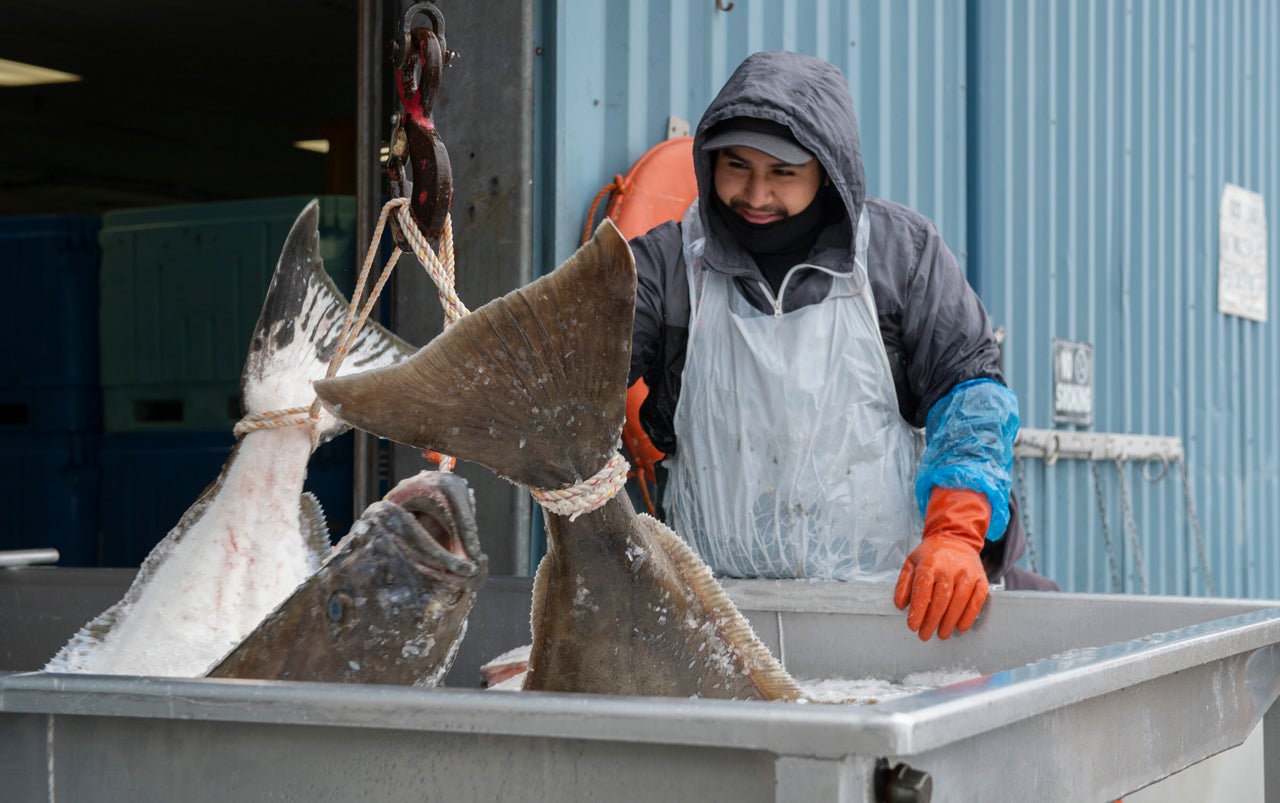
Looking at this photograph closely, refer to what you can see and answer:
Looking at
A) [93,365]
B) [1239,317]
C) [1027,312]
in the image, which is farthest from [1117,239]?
[93,365]

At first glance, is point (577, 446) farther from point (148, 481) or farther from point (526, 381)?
point (148, 481)

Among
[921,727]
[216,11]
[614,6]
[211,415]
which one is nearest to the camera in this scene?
[921,727]

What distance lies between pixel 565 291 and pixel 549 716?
57 cm

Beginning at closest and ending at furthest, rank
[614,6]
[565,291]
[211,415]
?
[565,291], [614,6], [211,415]

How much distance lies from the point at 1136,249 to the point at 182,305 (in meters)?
4.80

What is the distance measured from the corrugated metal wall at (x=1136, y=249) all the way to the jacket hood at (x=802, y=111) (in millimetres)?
2773

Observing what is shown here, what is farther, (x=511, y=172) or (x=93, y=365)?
(x=93, y=365)

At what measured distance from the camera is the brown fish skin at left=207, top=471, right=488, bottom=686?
1.94 metres

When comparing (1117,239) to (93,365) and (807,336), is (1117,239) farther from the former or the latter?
(93,365)

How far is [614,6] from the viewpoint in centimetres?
425

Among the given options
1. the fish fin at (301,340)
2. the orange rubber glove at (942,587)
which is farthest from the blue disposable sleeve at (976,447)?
the fish fin at (301,340)

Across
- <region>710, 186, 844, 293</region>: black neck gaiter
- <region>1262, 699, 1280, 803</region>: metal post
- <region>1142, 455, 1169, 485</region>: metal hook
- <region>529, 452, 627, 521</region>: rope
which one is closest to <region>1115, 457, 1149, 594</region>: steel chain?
<region>1142, 455, 1169, 485</region>: metal hook

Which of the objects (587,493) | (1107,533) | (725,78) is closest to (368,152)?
(725,78)

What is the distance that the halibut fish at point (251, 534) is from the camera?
2.40 metres
